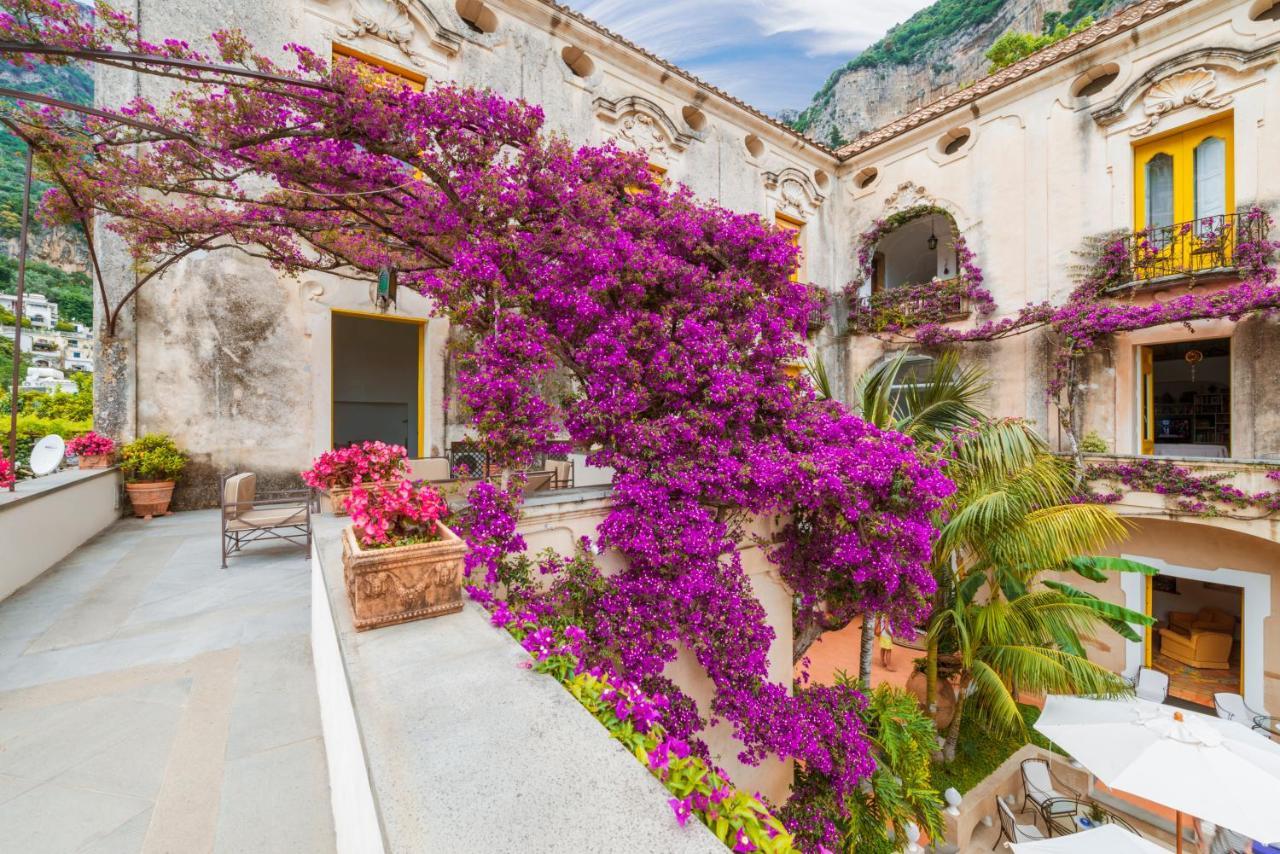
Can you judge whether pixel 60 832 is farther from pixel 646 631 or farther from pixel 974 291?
pixel 974 291

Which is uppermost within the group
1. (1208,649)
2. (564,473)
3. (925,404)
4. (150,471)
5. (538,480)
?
(925,404)

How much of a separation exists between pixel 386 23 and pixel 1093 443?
1385 cm

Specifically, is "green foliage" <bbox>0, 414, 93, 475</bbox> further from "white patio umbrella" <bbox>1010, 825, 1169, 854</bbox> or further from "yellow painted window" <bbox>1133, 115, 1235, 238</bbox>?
"yellow painted window" <bbox>1133, 115, 1235, 238</bbox>

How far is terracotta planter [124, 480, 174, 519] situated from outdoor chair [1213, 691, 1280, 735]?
1503 cm

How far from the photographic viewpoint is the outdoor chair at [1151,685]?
7.55m

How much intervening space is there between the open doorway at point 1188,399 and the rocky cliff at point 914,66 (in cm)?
1591

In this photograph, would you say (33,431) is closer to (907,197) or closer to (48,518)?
(48,518)

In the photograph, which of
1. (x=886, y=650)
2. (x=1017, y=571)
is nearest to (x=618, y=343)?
(x=1017, y=571)

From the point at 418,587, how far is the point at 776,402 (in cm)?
335

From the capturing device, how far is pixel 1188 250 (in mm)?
8086

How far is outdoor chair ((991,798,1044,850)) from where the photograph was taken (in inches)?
205

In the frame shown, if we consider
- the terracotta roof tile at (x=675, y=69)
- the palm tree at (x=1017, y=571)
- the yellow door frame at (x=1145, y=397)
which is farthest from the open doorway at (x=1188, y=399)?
the terracotta roof tile at (x=675, y=69)

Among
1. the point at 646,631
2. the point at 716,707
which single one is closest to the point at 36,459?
the point at 646,631

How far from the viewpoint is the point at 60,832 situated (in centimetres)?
177
